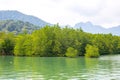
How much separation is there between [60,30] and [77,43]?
947 cm

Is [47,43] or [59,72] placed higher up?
[47,43]

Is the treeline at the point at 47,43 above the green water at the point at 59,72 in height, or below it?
above

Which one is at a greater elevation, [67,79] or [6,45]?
[6,45]

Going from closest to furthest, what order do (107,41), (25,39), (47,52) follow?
1. (47,52)
2. (25,39)
3. (107,41)

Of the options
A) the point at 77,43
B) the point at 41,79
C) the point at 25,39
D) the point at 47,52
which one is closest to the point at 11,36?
the point at 25,39

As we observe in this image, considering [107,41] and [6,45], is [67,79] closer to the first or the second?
[6,45]

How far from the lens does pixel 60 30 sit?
111625 mm

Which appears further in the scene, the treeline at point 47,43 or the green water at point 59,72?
the treeline at point 47,43

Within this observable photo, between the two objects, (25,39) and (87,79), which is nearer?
(87,79)

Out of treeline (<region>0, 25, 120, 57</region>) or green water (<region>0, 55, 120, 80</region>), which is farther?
treeline (<region>0, 25, 120, 57</region>)

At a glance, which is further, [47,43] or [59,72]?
[47,43]

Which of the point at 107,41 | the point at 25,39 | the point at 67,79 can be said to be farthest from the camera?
the point at 107,41

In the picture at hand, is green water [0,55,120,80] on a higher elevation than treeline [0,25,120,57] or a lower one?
lower

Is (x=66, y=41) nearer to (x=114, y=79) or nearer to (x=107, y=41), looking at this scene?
(x=107, y=41)
